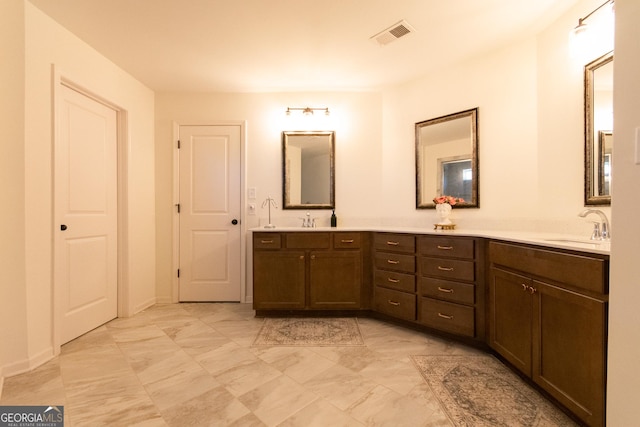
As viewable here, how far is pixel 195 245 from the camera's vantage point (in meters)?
3.33

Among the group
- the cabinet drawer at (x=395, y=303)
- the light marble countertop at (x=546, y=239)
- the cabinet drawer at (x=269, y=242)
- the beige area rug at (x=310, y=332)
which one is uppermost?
the light marble countertop at (x=546, y=239)

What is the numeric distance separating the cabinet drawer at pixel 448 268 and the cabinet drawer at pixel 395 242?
15 centimetres

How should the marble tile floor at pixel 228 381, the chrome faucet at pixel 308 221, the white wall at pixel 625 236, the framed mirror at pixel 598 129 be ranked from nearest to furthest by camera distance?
the white wall at pixel 625 236 < the marble tile floor at pixel 228 381 < the framed mirror at pixel 598 129 < the chrome faucet at pixel 308 221

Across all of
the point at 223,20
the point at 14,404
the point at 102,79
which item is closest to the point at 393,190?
the point at 223,20

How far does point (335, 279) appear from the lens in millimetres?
2820

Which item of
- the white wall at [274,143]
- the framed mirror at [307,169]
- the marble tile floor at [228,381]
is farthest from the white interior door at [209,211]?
the marble tile floor at [228,381]

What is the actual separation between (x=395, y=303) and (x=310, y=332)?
2.71ft

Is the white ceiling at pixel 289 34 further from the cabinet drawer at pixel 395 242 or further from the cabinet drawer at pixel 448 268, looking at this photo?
the cabinet drawer at pixel 448 268

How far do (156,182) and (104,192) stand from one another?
0.67m

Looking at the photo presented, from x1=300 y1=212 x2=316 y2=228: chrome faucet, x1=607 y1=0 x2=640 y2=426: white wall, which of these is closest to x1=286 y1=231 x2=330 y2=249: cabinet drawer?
x1=300 y1=212 x2=316 y2=228: chrome faucet

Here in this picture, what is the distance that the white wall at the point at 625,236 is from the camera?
3.40 ft

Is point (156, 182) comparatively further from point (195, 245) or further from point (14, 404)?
point (14, 404)

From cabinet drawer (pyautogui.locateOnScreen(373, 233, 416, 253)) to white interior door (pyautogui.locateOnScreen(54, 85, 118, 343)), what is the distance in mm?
→ 2610

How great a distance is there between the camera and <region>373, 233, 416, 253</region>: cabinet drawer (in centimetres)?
251
